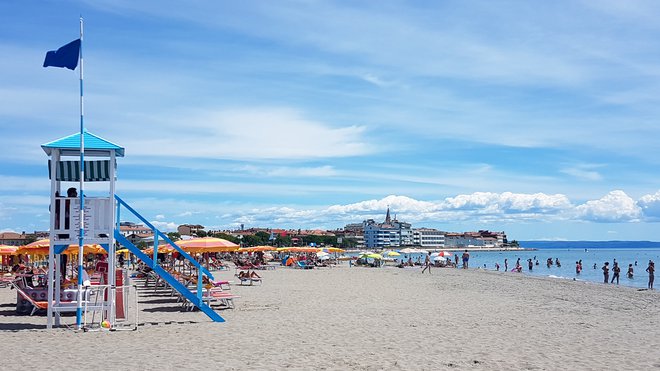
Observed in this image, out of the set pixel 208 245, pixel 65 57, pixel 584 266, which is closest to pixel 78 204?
pixel 65 57

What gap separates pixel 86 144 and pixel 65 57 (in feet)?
5.72

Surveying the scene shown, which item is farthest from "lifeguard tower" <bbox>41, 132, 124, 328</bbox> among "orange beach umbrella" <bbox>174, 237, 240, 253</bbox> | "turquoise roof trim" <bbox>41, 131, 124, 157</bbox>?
"orange beach umbrella" <bbox>174, 237, 240, 253</bbox>

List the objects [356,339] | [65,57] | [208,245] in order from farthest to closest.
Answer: [208,245]
[65,57]
[356,339]

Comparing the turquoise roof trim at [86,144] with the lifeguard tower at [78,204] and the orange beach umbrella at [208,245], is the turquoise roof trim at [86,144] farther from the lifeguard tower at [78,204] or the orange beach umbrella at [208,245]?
the orange beach umbrella at [208,245]

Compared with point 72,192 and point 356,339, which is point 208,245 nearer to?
point 72,192

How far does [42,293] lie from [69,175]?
13.5 ft

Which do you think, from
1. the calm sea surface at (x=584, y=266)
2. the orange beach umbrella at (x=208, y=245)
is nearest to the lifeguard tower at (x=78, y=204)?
the orange beach umbrella at (x=208, y=245)

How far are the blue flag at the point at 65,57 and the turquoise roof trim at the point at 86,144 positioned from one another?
4.77ft

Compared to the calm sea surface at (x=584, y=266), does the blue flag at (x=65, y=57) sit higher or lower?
higher


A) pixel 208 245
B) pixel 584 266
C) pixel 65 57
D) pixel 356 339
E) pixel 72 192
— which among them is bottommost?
pixel 584 266

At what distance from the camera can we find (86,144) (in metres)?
13.3

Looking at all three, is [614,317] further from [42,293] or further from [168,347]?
[42,293]

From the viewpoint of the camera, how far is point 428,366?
28.9 ft

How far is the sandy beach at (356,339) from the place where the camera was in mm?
9117
